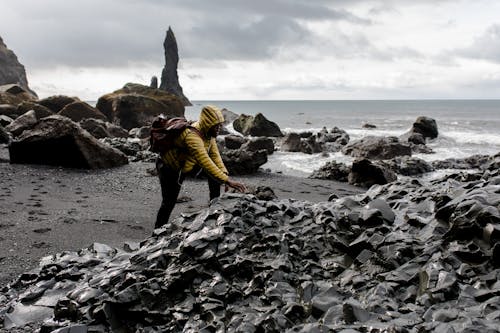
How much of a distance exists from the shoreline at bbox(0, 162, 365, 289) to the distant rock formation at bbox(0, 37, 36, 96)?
296 feet

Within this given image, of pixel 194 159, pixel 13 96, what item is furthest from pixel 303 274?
pixel 13 96

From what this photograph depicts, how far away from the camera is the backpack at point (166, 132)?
19.3 feet

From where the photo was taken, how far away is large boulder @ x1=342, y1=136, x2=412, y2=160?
74.5 feet

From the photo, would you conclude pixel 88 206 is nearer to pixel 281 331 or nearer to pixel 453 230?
pixel 281 331

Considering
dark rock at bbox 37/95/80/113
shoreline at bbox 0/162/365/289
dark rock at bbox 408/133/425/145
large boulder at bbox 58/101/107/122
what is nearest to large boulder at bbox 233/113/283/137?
dark rock at bbox 408/133/425/145

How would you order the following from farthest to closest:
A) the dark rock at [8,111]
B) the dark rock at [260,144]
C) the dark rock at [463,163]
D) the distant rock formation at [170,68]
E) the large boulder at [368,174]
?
the distant rock formation at [170,68] → the dark rock at [8,111] → the dark rock at [260,144] → the dark rock at [463,163] → the large boulder at [368,174]

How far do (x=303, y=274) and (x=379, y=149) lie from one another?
20.3 metres

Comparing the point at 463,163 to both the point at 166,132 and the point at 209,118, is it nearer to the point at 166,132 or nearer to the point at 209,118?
the point at 209,118

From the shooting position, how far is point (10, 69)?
9238cm

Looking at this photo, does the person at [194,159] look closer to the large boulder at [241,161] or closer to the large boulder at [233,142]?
the large boulder at [241,161]

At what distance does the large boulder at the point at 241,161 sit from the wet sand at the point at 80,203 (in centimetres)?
45

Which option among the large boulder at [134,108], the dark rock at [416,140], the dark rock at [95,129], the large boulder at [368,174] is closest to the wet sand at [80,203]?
the large boulder at [368,174]

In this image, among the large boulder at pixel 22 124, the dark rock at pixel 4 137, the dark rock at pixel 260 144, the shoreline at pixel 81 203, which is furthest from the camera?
the dark rock at pixel 260 144

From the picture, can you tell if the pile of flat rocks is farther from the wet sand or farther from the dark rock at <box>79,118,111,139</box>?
Result: the dark rock at <box>79,118,111,139</box>
